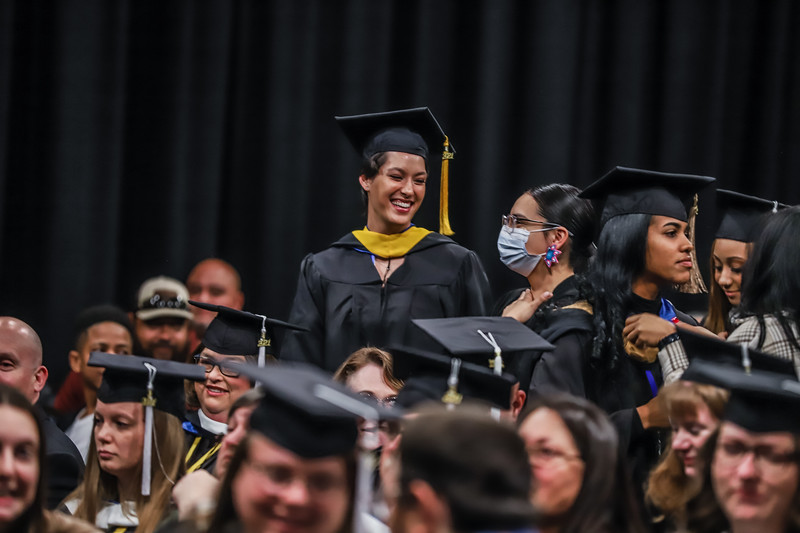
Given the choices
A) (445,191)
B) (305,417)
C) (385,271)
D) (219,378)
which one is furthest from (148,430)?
(445,191)

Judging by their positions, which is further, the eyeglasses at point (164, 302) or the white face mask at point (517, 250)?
the eyeglasses at point (164, 302)

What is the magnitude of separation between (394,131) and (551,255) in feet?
3.15

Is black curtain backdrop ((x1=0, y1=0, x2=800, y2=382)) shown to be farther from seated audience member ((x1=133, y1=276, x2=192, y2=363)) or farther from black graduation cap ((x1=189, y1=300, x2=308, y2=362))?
black graduation cap ((x1=189, y1=300, x2=308, y2=362))

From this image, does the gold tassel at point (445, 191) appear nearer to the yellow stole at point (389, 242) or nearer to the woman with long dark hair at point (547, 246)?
the yellow stole at point (389, 242)

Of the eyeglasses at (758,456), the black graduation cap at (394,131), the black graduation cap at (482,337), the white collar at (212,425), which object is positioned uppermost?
the black graduation cap at (394,131)

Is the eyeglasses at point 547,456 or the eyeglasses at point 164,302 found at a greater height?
the eyeglasses at point 547,456

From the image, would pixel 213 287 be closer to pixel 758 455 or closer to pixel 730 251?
pixel 730 251

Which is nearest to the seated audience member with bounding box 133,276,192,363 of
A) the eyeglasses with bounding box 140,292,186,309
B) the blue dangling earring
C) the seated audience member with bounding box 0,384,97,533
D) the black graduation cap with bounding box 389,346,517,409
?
the eyeglasses with bounding box 140,292,186,309

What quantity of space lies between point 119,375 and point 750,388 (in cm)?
235

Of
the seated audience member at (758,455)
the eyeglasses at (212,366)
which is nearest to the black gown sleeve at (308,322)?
the eyeglasses at (212,366)

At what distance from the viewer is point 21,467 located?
2555 mm

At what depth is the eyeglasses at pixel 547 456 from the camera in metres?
2.63

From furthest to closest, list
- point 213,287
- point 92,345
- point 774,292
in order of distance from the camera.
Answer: point 213,287 < point 92,345 < point 774,292

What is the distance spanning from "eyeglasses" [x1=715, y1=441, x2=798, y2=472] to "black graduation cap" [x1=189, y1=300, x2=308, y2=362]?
2256mm
